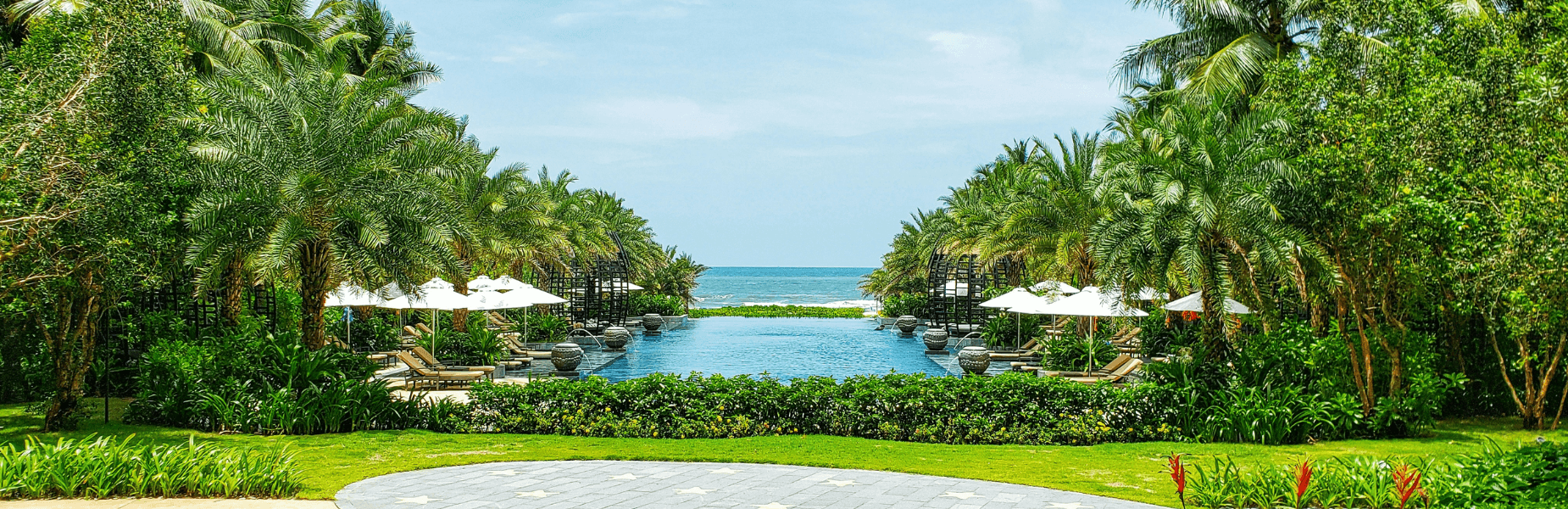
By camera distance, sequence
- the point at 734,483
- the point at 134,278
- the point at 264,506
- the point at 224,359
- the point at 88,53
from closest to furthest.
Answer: the point at 264,506 → the point at 734,483 → the point at 88,53 → the point at 134,278 → the point at 224,359

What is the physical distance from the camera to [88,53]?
891 centimetres

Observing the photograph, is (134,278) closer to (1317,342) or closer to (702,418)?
(702,418)

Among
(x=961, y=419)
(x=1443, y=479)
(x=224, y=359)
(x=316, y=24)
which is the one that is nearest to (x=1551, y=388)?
(x=1443, y=479)

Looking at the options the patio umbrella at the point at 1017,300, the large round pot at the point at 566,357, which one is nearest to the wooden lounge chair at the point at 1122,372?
the patio umbrella at the point at 1017,300

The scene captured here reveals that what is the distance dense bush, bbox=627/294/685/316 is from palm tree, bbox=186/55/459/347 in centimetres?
2537

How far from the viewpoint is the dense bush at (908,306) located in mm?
38625

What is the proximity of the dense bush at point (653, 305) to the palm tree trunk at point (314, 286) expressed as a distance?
24959mm

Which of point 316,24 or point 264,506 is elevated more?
point 316,24

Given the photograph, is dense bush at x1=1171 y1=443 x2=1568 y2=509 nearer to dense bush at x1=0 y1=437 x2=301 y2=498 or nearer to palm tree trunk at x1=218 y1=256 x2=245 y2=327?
dense bush at x1=0 y1=437 x2=301 y2=498

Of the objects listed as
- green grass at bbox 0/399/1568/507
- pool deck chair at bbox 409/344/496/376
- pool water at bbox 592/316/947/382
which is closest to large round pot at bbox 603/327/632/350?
pool water at bbox 592/316/947/382

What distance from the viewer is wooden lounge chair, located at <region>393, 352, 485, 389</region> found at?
1627cm

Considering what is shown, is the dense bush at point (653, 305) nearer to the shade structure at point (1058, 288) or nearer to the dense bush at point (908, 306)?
the dense bush at point (908, 306)

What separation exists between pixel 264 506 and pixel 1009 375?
7782mm

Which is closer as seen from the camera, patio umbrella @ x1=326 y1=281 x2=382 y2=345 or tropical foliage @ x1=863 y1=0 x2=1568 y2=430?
tropical foliage @ x1=863 y1=0 x2=1568 y2=430
